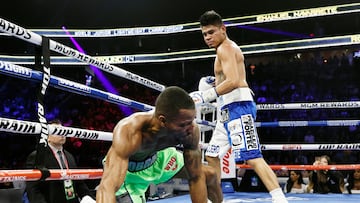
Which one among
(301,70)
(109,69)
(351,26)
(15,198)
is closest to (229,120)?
(109,69)

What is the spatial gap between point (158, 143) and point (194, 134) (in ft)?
0.42

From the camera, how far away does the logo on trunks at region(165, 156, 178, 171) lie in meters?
1.67

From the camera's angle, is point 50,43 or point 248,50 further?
point 248,50

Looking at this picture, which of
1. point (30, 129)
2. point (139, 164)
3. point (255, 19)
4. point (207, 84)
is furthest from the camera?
point (255, 19)

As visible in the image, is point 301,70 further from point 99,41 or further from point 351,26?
point 99,41

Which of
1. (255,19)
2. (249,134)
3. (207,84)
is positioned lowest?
(249,134)

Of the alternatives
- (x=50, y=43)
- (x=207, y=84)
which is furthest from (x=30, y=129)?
(x=207, y=84)

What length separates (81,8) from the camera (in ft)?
27.3

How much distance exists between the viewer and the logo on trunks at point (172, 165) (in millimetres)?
1673

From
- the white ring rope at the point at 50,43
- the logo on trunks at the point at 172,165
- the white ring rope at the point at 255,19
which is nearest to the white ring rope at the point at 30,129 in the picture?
the white ring rope at the point at 50,43

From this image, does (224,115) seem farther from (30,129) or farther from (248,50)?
(248,50)

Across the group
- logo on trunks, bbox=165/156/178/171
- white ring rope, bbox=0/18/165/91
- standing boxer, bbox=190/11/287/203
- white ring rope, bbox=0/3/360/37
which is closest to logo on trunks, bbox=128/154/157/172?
logo on trunks, bbox=165/156/178/171

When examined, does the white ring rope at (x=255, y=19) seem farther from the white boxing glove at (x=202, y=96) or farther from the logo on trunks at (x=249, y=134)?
the white boxing glove at (x=202, y=96)

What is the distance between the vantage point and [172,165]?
1693 mm
